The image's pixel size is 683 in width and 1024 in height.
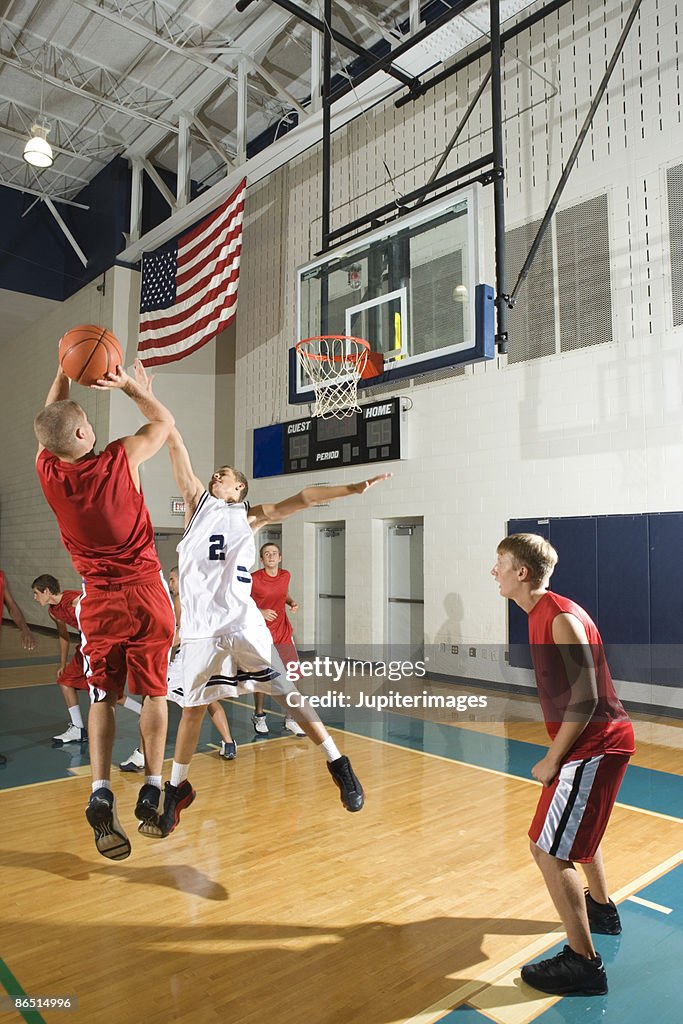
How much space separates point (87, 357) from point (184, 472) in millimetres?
617

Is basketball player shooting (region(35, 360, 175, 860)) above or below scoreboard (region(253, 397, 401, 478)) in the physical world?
below

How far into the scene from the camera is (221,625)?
2.84m

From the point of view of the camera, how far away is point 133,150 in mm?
11352

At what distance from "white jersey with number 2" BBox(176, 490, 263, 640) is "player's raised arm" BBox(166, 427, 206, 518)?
3 cm

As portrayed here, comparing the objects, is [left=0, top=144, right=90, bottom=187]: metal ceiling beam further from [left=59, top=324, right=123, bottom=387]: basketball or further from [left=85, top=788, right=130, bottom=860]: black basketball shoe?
[left=85, top=788, right=130, bottom=860]: black basketball shoe

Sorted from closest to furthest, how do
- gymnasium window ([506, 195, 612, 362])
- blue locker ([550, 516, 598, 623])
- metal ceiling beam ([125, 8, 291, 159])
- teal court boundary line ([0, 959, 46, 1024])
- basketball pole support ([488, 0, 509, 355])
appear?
teal court boundary line ([0, 959, 46, 1024])
basketball pole support ([488, 0, 509, 355])
blue locker ([550, 516, 598, 623])
gymnasium window ([506, 195, 612, 362])
metal ceiling beam ([125, 8, 291, 159])

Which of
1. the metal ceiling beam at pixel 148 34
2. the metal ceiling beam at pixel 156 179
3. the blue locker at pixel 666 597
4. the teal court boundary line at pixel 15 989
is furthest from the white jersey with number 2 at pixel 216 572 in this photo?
the metal ceiling beam at pixel 156 179

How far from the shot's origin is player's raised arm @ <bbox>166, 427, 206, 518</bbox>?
2.70 meters

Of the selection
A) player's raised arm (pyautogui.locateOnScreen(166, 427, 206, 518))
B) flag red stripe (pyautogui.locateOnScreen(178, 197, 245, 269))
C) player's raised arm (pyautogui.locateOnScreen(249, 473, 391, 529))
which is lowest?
player's raised arm (pyautogui.locateOnScreen(249, 473, 391, 529))

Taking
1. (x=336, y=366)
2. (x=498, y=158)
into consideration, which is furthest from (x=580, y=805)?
(x=336, y=366)

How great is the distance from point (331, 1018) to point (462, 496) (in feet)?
22.3

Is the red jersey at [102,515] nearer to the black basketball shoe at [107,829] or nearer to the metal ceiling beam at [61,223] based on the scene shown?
the black basketball shoe at [107,829]

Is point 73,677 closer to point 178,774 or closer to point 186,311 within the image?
point 178,774

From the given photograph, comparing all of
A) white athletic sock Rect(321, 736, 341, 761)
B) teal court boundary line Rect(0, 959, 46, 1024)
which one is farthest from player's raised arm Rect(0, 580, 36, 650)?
white athletic sock Rect(321, 736, 341, 761)
